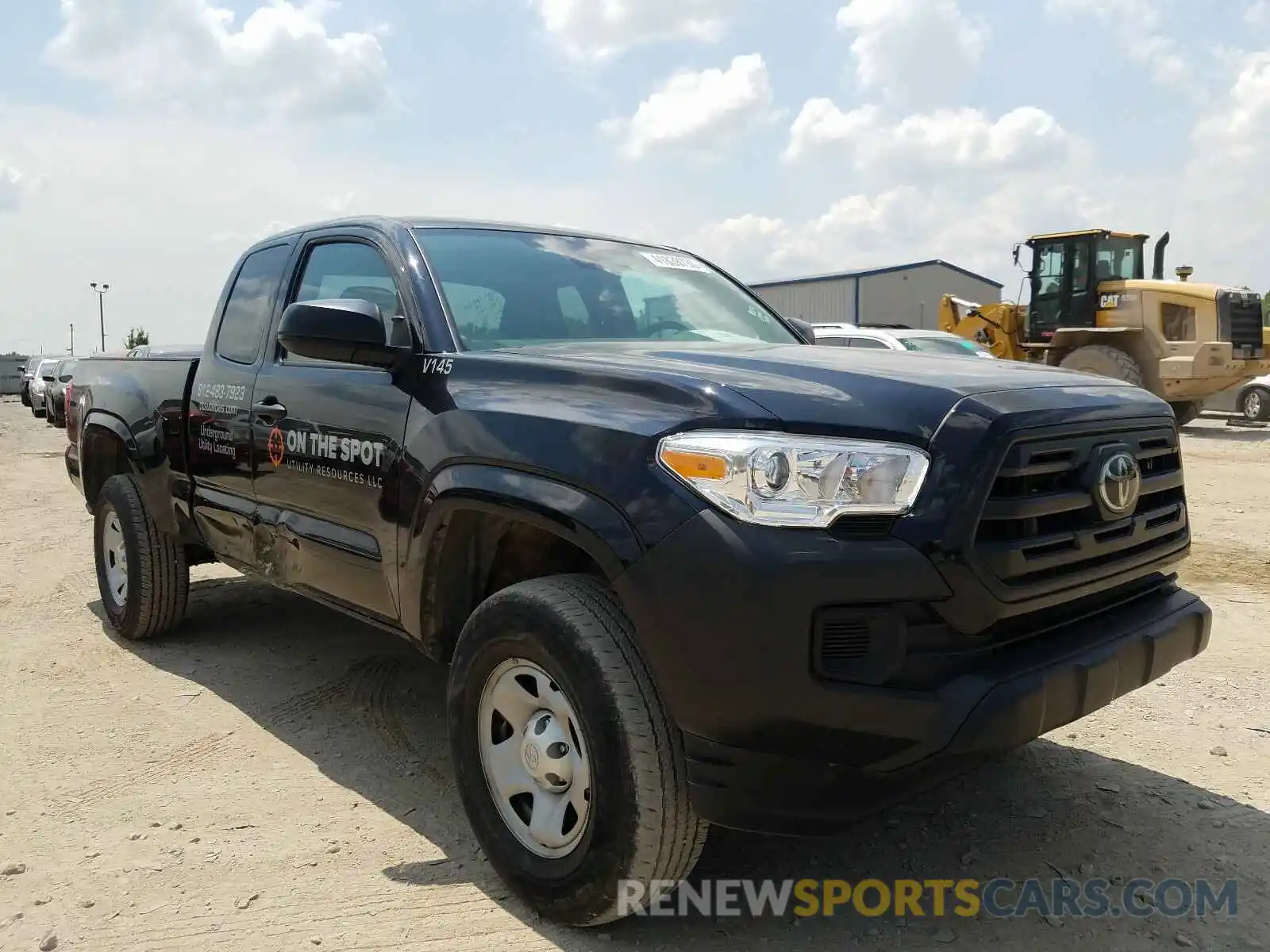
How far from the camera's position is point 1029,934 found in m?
2.52

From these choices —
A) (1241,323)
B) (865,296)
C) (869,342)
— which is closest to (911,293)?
(865,296)

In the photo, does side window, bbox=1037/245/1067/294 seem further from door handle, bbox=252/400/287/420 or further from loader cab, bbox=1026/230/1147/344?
door handle, bbox=252/400/287/420

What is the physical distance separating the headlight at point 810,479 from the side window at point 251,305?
258 cm

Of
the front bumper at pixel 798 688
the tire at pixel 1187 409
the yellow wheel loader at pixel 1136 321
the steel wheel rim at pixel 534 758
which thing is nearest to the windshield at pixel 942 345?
the yellow wheel loader at pixel 1136 321

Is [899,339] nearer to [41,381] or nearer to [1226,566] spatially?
[1226,566]

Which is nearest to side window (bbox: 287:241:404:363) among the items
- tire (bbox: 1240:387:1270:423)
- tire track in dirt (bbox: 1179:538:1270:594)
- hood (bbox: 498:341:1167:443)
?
hood (bbox: 498:341:1167:443)

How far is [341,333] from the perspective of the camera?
2988 millimetres

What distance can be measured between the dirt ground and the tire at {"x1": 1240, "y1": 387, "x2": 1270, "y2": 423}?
561 inches

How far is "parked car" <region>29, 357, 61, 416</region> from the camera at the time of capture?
27033mm

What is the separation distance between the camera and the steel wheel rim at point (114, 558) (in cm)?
507

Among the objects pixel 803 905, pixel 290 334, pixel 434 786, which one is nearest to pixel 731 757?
pixel 803 905

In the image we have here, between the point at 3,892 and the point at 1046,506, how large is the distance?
2.90 meters

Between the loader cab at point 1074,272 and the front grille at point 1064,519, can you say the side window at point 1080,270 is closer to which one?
the loader cab at point 1074,272

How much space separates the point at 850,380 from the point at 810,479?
352 mm
